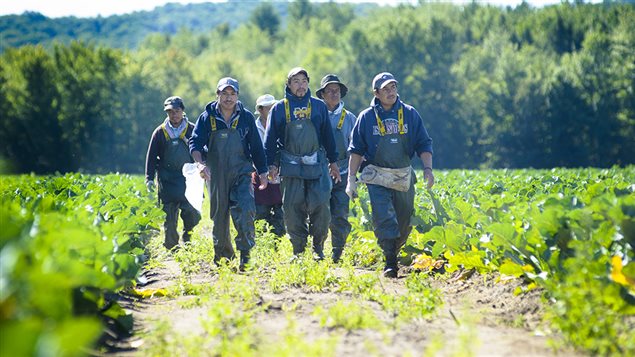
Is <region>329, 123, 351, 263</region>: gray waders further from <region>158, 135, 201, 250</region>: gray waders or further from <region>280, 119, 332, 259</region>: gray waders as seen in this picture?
<region>158, 135, 201, 250</region>: gray waders

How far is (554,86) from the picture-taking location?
57.0 metres

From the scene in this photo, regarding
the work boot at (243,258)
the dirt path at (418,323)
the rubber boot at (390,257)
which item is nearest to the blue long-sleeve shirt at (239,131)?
the work boot at (243,258)

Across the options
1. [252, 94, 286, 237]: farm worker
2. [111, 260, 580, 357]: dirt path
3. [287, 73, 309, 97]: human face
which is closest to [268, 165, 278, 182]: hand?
[287, 73, 309, 97]: human face

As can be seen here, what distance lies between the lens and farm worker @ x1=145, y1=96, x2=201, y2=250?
11664 millimetres

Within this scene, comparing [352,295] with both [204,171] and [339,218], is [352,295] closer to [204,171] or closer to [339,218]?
[204,171]

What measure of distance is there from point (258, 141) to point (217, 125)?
1.57ft

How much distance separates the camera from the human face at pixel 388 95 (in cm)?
901

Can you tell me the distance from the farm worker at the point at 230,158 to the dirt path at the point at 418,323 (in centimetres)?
164

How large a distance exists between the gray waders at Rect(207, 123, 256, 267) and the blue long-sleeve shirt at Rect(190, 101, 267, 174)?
3.0 inches

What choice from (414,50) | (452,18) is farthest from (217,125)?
(452,18)

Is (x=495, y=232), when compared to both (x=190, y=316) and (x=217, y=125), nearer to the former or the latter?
(x=190, y=316)

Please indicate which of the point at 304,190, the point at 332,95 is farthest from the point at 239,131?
the point at 332,95

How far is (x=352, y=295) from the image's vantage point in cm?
729

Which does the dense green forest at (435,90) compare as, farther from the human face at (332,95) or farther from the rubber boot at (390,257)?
the rubber boot at (390,257)
